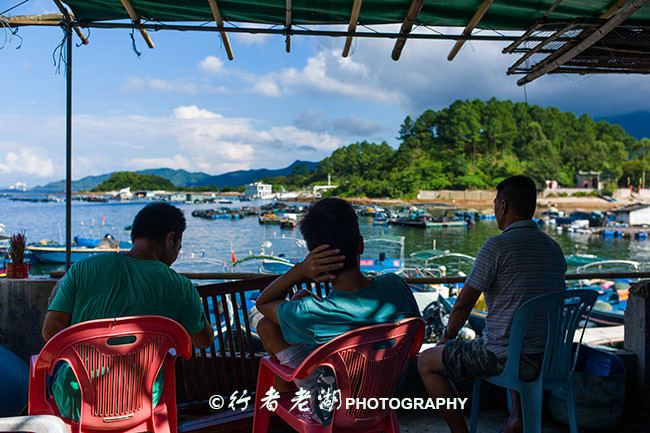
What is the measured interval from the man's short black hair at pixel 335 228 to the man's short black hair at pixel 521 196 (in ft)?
2.65

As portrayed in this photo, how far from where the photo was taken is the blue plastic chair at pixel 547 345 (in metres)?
1.67

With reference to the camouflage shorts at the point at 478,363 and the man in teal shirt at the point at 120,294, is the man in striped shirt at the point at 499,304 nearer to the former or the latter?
the camouflage shorts at the point at 478,363

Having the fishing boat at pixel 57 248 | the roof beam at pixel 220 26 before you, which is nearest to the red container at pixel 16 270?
the roof beam at pixel 220 26

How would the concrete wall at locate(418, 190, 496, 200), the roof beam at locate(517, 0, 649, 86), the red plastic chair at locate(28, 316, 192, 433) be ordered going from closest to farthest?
1. the red plastic chair at locate(28, 316, 192, 433)
2. the roof beam at locate(517, 0, 649, 86)
3. the concrete wall at locate(418, 190, 496, 200)

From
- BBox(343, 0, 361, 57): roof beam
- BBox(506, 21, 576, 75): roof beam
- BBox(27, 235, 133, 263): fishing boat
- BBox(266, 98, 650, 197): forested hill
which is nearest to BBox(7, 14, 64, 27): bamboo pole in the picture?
BBox(343, 0, 361, 57): roof beam

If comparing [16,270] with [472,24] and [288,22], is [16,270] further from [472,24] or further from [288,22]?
[472,24]

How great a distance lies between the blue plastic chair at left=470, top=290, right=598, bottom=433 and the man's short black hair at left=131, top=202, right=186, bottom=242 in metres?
1.32

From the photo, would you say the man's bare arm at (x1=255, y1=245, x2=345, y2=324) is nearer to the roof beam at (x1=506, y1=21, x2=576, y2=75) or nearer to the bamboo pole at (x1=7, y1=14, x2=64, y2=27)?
the roof beam at (x1=506, y1=21, x2=576, y2=75)

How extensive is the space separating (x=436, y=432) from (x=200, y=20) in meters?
2.83

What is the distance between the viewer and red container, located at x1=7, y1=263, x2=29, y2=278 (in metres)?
2.54

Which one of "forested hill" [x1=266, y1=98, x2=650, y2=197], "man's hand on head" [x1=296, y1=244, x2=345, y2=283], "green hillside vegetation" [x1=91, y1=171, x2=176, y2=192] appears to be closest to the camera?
"man's hand on head" [x1=296, y1=244, x2=345, y2=283]

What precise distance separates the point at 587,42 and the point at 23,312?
3593 millimetres

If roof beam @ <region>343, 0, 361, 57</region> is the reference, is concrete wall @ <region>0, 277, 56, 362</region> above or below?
below

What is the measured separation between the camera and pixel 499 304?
5.77 ft
